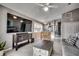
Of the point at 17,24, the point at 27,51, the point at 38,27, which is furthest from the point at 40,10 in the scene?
the point at 27,51

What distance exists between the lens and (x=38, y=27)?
1.73 m

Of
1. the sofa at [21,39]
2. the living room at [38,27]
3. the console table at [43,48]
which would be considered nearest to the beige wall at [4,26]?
the living room at [38,27]

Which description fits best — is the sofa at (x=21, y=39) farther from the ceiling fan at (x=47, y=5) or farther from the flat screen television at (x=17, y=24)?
the ceiling fan at (x=47, y=5)

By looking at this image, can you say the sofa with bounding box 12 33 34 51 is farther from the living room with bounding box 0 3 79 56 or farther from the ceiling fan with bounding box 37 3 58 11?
the ceiling fan with bounding box 37 3 58 11

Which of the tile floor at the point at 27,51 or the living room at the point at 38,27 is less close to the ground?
the living room at the point at 38,27

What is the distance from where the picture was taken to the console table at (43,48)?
5.02 feet

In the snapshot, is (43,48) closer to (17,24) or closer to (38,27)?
(38,27)

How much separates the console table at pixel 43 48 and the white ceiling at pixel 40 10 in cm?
52

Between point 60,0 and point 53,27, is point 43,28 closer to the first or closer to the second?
point 53,27

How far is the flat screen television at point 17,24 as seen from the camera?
1572mm

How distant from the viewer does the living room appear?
156 centimetres

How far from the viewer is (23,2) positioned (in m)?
1.62

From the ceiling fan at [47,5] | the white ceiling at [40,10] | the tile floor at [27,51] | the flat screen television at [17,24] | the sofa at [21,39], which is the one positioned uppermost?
the ceiling fan at [47,5]

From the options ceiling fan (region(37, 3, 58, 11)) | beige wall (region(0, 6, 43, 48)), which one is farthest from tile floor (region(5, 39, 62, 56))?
ceiling fan (region(37, 3, 58, 11))
